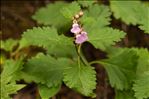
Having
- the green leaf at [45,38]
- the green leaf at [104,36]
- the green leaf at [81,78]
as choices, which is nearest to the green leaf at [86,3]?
the green leaf at [104,36]

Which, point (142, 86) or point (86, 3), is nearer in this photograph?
point (142, 86)

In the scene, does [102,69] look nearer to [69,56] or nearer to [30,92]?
[69,56]

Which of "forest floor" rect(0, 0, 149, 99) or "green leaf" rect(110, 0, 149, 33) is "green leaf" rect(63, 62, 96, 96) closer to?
"forest floor" rect(0, 0, 149, 99)

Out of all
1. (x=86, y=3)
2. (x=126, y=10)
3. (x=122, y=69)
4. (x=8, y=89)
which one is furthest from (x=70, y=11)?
(x=126, y=10)

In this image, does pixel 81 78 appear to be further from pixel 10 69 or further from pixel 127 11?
pixel 127 11

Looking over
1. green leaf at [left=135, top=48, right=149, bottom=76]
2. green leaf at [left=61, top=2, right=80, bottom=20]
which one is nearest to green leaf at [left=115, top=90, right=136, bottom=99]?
green leaf at [left=135, top=48, right=149, bottom=76]

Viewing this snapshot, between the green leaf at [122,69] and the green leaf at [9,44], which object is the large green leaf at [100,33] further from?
the green leaf at [9,44]

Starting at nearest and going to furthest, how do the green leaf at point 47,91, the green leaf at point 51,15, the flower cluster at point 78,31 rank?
the flower cluster at point 78,31
the green leaf at point 47,91
the green leaf at point 51,15
